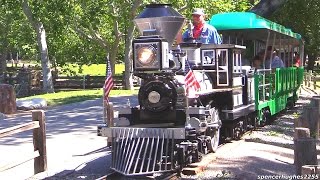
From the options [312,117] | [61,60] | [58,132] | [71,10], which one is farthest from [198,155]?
[61,60]

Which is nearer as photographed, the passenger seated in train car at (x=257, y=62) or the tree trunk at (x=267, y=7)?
the passenger seated in train car at (x=257, y=62)

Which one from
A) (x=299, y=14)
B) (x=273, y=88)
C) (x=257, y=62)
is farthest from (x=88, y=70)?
(x=273, y=88)

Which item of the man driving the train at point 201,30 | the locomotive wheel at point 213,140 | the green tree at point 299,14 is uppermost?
the green tree at point 299,14

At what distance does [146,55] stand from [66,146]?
4.54 meters

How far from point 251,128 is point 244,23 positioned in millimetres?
2643

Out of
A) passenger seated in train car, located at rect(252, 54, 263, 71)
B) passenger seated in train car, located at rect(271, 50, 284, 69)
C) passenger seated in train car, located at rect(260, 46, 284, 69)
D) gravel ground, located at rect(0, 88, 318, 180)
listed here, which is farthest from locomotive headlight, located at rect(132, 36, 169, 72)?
passenger seated in train car, located at rect(271, 50, 284, 69)

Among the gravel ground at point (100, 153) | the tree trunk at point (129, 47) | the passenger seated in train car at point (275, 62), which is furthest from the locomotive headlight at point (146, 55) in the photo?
the tree trunk at point (129, 47)

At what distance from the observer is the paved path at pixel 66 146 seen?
945 centimetres

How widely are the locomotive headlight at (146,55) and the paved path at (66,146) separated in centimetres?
201

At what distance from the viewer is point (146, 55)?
27.9 feet

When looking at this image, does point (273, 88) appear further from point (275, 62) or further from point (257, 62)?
point (275, 62)

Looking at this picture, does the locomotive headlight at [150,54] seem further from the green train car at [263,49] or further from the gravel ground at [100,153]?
the green train car at [263,49]

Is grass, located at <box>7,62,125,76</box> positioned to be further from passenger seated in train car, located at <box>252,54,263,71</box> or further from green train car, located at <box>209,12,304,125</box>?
passenger seated in train car, located at <box>252,54,263,71</box>

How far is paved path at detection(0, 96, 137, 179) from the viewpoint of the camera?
945 centimetres
